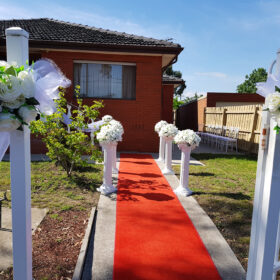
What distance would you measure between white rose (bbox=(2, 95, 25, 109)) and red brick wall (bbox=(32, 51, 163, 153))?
9.17 metres

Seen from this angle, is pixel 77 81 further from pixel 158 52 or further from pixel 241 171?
pixel 241 171

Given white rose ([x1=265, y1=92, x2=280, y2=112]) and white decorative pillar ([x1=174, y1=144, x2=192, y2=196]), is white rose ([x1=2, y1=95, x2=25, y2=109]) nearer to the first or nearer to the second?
white rose ([x1=265, y1=92, x2=280, y2=112])

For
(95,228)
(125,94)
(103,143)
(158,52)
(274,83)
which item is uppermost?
(158,52)

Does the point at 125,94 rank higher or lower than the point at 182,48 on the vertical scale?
lower

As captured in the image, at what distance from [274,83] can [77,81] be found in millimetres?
9938

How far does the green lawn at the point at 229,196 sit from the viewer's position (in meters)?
3.63

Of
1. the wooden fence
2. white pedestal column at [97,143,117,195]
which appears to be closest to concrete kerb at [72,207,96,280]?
white pedestal column at [97,143,117,195]

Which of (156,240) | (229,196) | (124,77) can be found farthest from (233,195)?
(124,77)

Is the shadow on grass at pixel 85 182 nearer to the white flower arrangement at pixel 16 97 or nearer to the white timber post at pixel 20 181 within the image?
the white timber post at pixel 20 181

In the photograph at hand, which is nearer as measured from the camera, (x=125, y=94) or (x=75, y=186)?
(x=75, y=186)

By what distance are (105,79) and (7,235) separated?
846 cm

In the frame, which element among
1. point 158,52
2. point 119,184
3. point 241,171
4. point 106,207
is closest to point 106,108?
point 158,52

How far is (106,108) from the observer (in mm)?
10664

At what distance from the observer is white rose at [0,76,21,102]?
1423 mm
